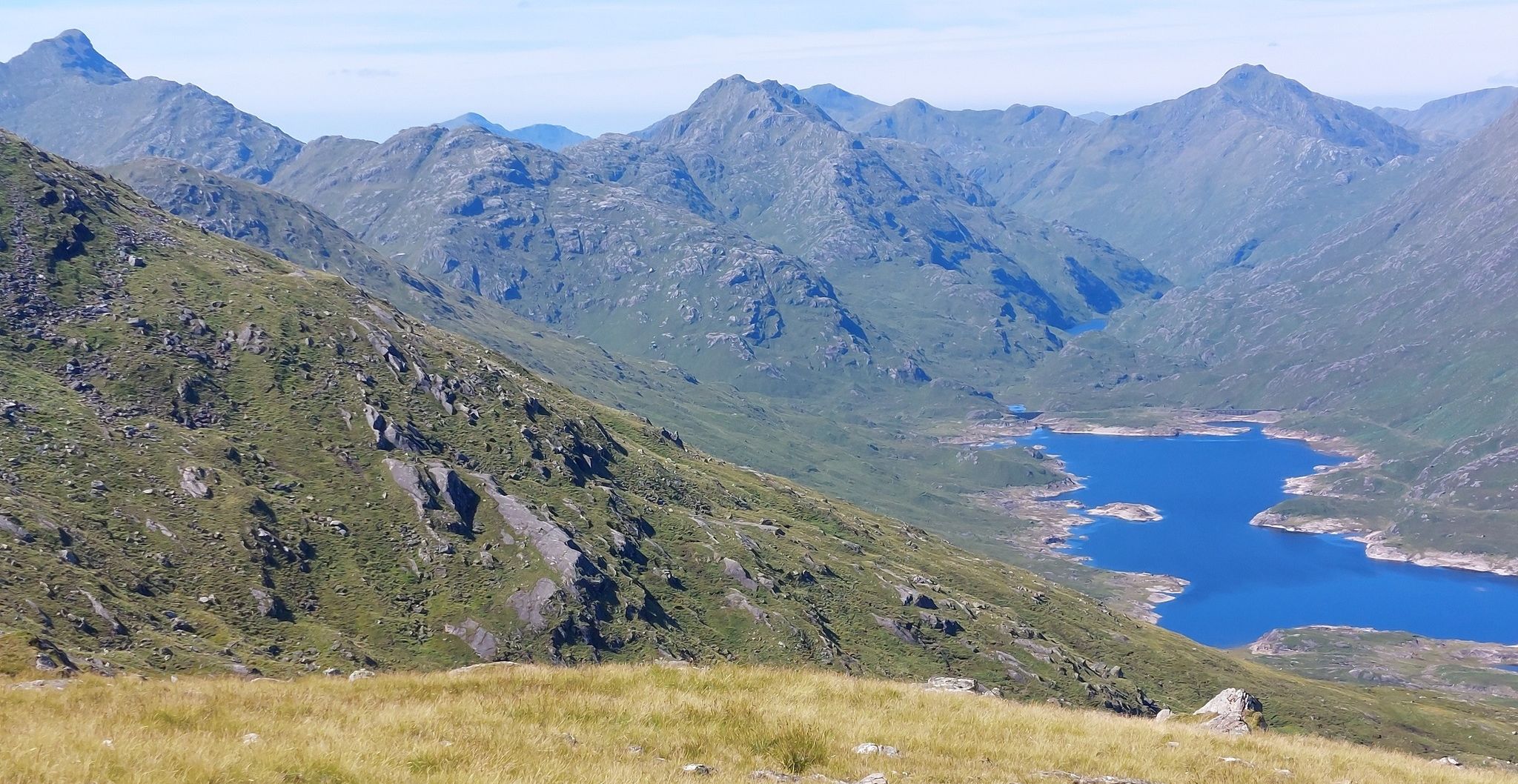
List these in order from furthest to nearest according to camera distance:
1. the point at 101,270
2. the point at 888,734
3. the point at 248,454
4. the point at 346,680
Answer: the point at 101,270 < the point at 248,454 < the point at 346,680 < the point at 888,734

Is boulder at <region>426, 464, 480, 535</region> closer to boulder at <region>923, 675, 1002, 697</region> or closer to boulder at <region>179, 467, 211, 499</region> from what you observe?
boulder at <region>179, 467, 211, 499</region>

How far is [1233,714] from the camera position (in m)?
38.3

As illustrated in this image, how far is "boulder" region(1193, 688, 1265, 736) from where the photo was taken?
120 ft

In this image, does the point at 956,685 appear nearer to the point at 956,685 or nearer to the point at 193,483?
the point at 956,685

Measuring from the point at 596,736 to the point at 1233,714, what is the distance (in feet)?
86.8

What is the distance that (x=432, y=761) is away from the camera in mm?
19234

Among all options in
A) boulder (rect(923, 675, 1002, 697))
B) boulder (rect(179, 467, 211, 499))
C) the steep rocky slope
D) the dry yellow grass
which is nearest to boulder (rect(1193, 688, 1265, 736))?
the dry yellow grass

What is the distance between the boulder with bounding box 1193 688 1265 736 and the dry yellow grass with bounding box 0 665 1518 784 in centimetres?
284

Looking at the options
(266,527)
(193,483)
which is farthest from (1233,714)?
(193,483)

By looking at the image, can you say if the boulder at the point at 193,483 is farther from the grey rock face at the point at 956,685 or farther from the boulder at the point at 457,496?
the grey rock face at the point at 956,685

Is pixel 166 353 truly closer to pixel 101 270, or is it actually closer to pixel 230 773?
pixel 101 270

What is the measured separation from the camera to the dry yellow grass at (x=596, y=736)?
1827cm

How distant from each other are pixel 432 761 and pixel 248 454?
161m

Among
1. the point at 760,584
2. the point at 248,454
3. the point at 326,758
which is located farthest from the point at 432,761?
the point at 760,584
